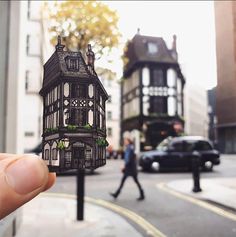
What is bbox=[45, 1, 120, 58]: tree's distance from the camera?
155 centimetres

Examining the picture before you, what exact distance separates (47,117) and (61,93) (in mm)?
113

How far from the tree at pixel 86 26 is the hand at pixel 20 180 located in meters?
0.53

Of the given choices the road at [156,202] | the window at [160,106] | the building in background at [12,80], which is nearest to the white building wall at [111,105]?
the road at [156,202]

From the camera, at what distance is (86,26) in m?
1.84

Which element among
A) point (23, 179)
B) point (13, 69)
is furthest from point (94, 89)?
point (13, 69)

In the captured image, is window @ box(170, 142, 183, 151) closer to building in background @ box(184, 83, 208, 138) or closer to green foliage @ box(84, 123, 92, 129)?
building in background @ box(184, 83, 208, 138)

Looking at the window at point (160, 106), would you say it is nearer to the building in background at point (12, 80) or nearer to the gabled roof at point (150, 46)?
the gabled roof at point (150, 46)

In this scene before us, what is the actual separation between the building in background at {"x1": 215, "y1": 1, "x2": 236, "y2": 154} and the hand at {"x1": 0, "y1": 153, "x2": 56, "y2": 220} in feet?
2.31

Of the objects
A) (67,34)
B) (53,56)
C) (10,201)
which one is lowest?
(10,201)

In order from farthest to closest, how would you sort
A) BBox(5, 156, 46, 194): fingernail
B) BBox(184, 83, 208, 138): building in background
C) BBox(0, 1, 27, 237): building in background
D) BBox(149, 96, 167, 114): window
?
BBox(149, 96, 167, 114): window, BBox(0, 1, 27, 237): building in background, BBox(184, 83, 208, 138): building in background, BBox(5, 156, 46, 194): fingernail

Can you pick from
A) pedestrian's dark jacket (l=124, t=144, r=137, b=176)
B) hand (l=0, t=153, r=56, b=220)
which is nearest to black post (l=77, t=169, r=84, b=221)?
pedestrian's dark jacket (l=124, t=144, r=137, b=176)

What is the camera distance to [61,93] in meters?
0.99

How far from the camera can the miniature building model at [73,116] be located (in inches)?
37.1

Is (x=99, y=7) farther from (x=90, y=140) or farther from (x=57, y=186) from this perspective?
(x=57, y=186)
